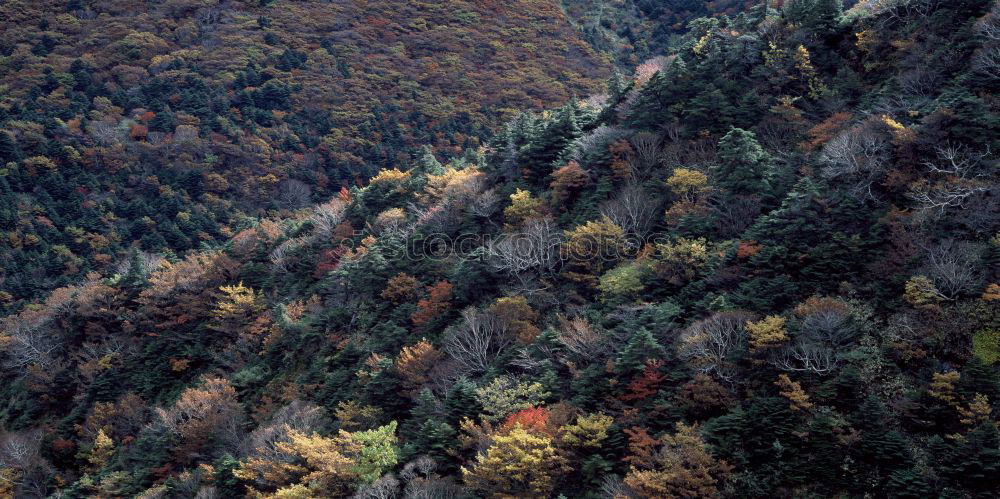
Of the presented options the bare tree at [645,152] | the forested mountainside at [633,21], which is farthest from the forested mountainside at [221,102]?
the bare tree at [645,152]

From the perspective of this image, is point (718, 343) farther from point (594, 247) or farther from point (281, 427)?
point (281, 427)

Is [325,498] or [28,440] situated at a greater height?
[325,498]

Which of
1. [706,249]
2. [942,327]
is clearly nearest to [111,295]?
[706,249]

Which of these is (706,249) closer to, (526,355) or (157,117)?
(526,355)

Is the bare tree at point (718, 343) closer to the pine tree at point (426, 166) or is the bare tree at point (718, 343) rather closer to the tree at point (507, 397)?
the tree at point (507, 397)

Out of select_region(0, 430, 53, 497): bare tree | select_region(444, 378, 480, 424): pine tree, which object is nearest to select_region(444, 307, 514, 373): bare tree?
select_region(444, 378, 480, 424): pine tree

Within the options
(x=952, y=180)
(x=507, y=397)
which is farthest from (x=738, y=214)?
(x=507, y=397)
